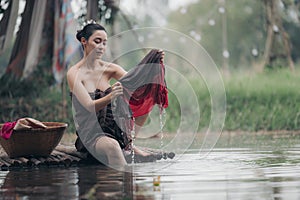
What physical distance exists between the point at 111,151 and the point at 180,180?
55.7 inches

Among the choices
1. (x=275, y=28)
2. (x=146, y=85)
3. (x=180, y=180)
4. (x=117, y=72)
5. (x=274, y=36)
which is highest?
(x=275, y=28)

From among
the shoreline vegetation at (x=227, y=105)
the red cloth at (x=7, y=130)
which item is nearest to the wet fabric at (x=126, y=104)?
the red cloth at (x=7, y=130)


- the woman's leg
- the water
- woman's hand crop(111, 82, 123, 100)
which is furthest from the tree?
woman's hand crop(111, 82, 123, 100)

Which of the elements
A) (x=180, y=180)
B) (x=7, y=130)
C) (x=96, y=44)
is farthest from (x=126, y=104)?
(x=180, y=180)

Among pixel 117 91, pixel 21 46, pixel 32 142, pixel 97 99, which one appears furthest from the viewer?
pixel 21 46

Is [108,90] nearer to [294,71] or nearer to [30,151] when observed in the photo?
[30,151]

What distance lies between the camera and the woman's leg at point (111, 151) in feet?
27.8

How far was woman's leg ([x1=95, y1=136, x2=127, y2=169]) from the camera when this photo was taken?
27.8 ft

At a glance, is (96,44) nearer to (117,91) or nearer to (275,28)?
(117,91)

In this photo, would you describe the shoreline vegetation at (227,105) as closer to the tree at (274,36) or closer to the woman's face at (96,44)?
the tree at (274,36)

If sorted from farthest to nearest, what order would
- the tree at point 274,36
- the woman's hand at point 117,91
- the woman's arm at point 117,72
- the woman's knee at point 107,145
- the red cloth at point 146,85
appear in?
the tree at point 274,36
the woman's arm at point 117,72
the red cloth at point 146,85
the woman's knee at point 107,145
the woman's hand at point 117,91

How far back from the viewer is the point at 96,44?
9031mm

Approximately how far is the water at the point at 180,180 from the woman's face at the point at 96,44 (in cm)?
127

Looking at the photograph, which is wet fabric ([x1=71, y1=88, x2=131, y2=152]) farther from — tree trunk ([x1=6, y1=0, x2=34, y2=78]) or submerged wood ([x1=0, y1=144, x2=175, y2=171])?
tree trunk ([x1=6, y1=0, x2=34, y2=78])
